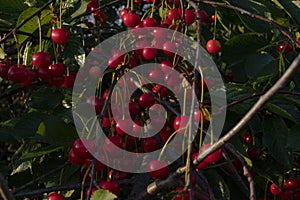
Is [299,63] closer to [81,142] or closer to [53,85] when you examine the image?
[81,142]

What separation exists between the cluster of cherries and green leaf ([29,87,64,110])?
7 cm

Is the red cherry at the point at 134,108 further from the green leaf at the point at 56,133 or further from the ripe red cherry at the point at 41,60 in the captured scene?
the ripe red cherry at the point at 41,60

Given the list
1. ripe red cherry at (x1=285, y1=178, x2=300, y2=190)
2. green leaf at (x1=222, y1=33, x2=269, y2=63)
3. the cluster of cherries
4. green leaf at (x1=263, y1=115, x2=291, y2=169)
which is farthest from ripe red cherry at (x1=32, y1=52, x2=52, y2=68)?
ripe red cherry at (x1=285, y1=178, x2=300, y2=190)

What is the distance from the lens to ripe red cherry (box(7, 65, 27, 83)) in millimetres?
1277

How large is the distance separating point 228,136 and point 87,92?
0.64m

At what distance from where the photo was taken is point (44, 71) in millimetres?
1338

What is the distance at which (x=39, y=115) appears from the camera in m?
1.30

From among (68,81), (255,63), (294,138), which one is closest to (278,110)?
(294,138)

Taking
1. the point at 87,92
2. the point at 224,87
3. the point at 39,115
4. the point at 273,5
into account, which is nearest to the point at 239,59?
the point at 273,5

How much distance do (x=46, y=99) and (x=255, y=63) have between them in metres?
0.59

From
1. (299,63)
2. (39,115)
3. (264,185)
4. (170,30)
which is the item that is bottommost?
(264,185)

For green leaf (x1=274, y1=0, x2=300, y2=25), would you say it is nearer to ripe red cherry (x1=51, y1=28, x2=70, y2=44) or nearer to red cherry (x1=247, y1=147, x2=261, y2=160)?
red cherry (x1=247, y1=147, x2=261, y2=160)

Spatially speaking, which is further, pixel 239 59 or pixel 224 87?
pixel 239 59

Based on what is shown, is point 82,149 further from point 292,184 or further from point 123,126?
point 292,184
